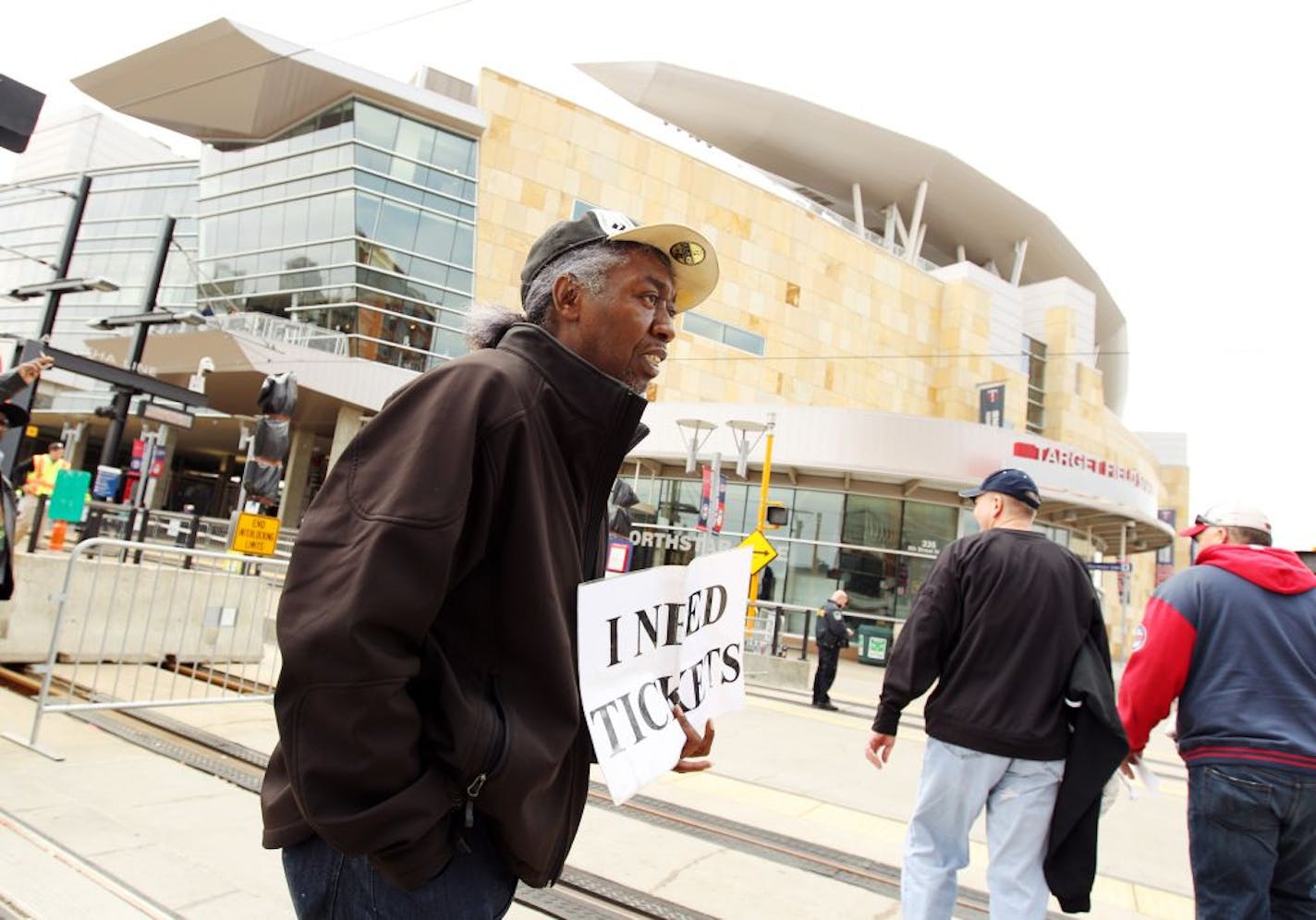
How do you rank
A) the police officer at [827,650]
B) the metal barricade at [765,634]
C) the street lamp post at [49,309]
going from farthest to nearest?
the metal barricade at [765,634]
the police officer at [827,650]
the street lamp post at [49,309]

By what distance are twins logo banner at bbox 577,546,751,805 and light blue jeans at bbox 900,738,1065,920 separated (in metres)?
1.38

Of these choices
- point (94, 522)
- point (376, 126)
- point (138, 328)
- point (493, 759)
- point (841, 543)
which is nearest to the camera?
point (493, 759)

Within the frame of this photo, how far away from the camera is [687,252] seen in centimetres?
168

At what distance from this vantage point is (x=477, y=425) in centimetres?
124

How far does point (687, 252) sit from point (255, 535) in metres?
8.52

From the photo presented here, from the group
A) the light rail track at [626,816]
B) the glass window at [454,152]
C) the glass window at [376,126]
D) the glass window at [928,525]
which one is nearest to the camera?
the light rail track at [626,816]

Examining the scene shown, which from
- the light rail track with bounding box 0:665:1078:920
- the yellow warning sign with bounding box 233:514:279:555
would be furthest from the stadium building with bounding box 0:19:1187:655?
the light rail track with bounding box 0:665:1078:920

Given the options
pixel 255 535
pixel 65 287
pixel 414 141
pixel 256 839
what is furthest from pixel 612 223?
pixel 414 141

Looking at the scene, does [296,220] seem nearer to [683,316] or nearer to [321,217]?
[321,217]

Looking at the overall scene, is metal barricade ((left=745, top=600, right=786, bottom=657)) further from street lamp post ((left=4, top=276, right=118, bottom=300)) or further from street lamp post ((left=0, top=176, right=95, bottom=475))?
street lamp post ((left=4, top=276, right=118, bottom=300))

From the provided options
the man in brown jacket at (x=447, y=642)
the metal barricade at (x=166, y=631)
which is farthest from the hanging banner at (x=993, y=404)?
the man in brown jacket at (x=447, y=642)

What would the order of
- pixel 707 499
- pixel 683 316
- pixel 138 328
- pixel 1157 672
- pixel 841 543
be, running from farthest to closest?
pixel 683 316
pixel 841 543
pixel 138 328
pixel 707 499
pixel 1157 672

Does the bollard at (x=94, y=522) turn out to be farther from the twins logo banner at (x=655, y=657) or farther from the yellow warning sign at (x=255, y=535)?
the twins logo banner at (x=655, y=657)

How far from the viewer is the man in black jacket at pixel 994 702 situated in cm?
288
